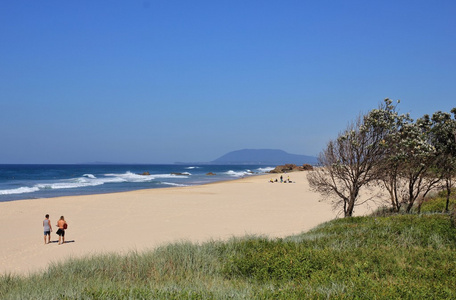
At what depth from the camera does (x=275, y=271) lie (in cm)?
678

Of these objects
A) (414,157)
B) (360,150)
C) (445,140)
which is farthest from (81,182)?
(445,140)

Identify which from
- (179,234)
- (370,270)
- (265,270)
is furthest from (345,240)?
(179,234)

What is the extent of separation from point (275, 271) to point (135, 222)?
600 inches

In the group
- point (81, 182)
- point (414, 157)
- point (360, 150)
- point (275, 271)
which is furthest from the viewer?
point (81, 182)

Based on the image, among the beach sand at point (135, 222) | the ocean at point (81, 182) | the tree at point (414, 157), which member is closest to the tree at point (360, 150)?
the tree at point (414, 157)

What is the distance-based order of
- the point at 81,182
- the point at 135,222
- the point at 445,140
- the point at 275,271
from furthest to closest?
the point at 81,182, the point at 135,222, the point at 445,140, the point at 275,271

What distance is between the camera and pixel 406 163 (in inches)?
549

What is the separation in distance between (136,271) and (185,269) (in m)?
0.94

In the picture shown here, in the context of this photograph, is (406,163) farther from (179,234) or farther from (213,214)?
(213,214)

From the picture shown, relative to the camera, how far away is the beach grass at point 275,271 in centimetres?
505

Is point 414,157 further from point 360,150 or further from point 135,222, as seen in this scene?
point 135,222

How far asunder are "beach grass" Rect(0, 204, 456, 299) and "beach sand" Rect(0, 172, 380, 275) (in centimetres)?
233

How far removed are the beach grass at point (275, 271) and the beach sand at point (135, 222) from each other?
233 cm

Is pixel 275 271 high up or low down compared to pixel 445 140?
down
